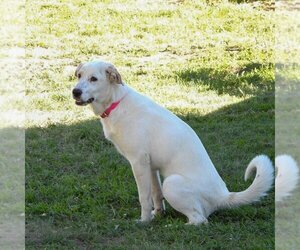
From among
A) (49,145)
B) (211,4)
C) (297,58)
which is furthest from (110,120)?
(211,4)

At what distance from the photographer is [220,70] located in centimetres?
1115

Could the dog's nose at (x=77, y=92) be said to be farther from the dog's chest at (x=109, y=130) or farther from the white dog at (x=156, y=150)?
the dog's chest at (x=109, y=130)

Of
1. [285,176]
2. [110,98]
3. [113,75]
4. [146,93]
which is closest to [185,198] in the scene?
[285,176]

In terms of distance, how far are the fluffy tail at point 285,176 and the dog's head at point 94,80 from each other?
1.39 meters

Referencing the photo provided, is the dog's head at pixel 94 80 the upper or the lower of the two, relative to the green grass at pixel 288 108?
upper

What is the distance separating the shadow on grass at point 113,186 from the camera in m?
5.77

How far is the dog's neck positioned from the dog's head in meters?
0.06

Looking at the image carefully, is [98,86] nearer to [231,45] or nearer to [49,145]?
[49,145]

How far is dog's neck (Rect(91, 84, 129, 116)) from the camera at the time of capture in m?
6.17

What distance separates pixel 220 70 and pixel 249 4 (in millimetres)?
3515

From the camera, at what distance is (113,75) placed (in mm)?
6086

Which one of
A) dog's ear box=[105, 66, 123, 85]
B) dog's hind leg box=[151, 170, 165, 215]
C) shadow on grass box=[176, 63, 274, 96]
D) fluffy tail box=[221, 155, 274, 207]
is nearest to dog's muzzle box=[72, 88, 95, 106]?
dog's ear box=[105, 66, 123, 85]

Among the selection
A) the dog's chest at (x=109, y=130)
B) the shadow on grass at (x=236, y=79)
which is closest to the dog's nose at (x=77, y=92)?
the dog's chest at (x=109, y=130)

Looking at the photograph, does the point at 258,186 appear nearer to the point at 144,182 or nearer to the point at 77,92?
the point at 144,182
